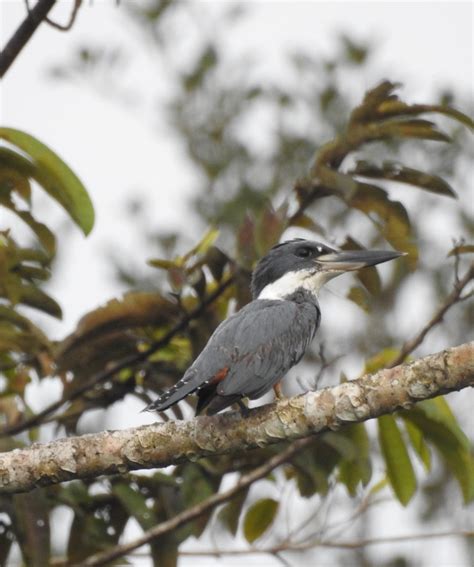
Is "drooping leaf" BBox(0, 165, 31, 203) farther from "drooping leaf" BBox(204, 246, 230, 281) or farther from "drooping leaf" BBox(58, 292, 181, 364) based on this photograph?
"drooping leaf" BBox(204, 246, 230, 281)

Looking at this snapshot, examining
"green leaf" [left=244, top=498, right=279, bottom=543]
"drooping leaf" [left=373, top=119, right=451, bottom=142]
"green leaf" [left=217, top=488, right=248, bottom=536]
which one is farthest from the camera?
"green leaf" [left=244, top=498, right=279, bottom=543]

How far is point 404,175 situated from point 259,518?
4.70ft

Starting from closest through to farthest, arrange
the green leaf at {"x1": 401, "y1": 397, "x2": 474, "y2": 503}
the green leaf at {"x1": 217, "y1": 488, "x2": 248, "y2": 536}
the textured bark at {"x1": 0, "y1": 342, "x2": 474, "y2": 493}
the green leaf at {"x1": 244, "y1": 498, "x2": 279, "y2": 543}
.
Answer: the textured bark at {"x1": 0, "y1": 342, "x2": 474, "y2": 493}, the green leaf at {"x1": 401, "y1": 397, "x2": 474, "y2": 503}, the green leaf at {"x1": 217, "y1": 488, "x2": 248, "y2": 536}, the green leaf at {"x1": 244, "y1": 498, "x2": 279, "y2": 543}

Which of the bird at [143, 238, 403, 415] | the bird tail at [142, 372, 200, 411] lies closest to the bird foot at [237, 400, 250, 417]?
the bird at [143, 238, 403, 415]

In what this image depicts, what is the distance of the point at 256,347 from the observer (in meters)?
3.61

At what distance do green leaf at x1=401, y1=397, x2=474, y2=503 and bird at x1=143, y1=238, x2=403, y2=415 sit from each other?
46 cm

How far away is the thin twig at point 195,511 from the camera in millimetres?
4117

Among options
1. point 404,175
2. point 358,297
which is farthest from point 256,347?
point 404,175

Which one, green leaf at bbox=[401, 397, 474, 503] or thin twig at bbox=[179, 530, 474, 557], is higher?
green leaf at bbox=[401, 397, 474, 503]

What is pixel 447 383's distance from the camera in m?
2.87

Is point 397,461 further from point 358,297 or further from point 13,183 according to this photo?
point 13,183

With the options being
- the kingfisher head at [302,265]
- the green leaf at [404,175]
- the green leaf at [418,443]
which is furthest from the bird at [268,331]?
the green leaf at [418,443]

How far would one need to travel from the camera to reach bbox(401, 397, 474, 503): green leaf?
13.1 ft

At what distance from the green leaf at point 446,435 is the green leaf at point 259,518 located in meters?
0.73
